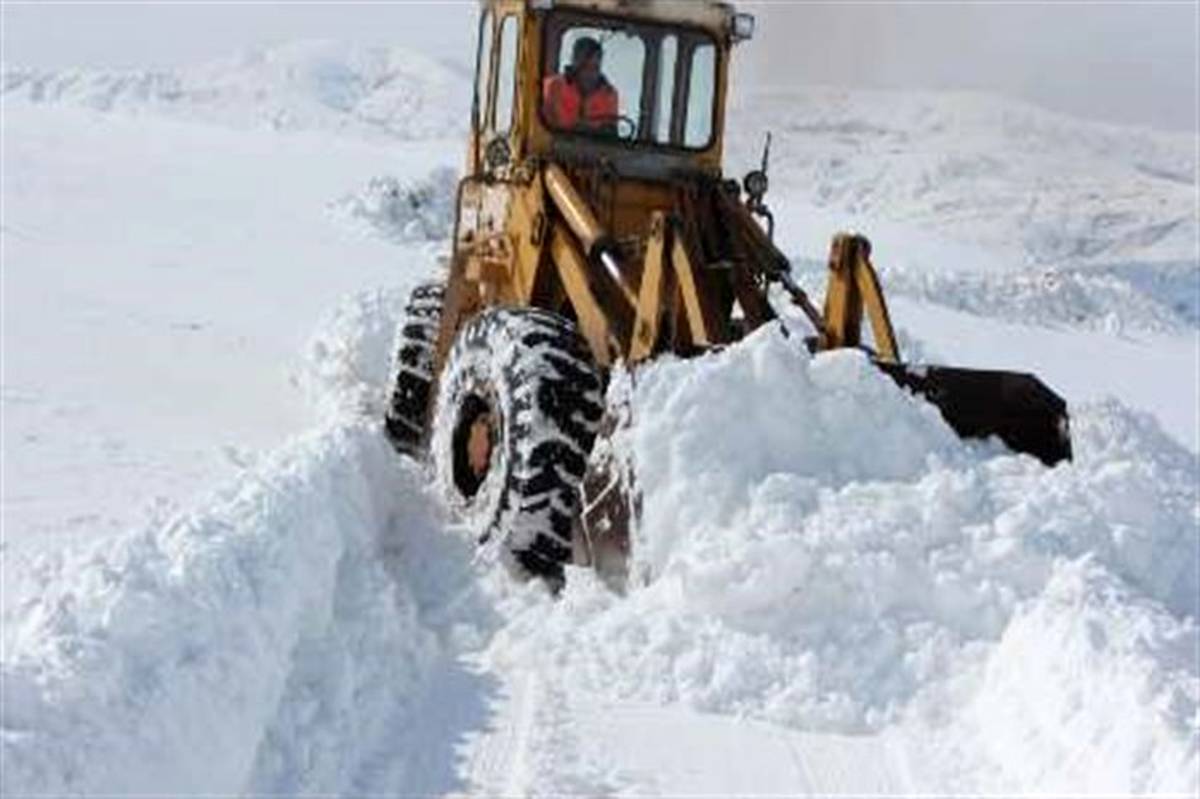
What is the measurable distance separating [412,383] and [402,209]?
49.3ft

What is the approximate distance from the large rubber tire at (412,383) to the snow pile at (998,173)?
71.3 metres

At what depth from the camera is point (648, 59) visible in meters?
8.77

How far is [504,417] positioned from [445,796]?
263 centimetres

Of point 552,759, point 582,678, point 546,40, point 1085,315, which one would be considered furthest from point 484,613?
point 1085,315

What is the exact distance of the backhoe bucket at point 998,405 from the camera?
22.7ft

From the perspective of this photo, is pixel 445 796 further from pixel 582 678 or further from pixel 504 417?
pixel 504 417

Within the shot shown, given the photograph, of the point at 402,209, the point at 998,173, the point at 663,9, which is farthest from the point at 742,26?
the point at 998,173

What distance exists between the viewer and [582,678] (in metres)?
5.82

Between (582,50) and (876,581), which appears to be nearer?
(876,581)

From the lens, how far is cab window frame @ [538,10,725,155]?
27.9 ft

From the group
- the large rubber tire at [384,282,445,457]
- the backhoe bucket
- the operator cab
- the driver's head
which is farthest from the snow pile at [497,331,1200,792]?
the large rubber tire at [384,282,445,457]

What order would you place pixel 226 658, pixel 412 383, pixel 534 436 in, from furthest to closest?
pixel 412 383
pixel 534 436
pixel 226 658

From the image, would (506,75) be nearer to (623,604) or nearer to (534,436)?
(534,436)

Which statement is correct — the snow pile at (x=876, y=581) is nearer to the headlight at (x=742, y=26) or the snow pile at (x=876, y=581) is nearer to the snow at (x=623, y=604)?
the snow at (x=623, y=604)
